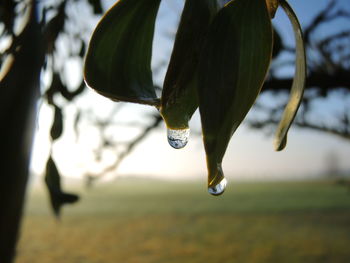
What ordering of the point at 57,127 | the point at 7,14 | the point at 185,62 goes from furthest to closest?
the point at 7,14
the point at 57,127
the point at 185,62

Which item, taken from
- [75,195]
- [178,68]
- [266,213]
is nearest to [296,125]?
[75,195]

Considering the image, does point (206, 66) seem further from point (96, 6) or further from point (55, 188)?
point (96, 6)

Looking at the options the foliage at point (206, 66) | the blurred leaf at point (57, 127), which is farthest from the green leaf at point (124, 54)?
the blurred leaf at point (57, 127)

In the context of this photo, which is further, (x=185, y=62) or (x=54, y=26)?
(x=54, y=26)

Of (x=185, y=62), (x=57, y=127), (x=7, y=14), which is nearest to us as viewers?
(x=185, y=62)

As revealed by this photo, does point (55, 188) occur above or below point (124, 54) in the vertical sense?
below

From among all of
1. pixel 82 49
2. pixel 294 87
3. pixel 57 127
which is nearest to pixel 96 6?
pixel 82 49
